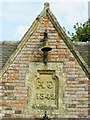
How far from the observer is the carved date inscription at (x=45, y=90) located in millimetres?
10312

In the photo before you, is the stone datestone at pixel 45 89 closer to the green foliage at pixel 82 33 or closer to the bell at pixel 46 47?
the bell at pixel 46 47

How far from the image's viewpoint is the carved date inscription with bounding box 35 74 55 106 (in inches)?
406

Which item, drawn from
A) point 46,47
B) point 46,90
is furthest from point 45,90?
point 46,47

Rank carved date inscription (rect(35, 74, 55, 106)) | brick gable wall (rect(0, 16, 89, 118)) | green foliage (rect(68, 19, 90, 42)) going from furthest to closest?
green foliage (rect(68, 19, 90, 42)) < carved date inscription (rect(35, 74, 55, 106)) < brick gable wall (rect(0, 16, 89, 118))

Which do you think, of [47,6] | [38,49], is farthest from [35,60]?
[47,6]

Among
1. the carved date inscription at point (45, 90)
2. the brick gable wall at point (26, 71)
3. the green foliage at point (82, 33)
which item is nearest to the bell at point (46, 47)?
the brick gable wall at point (26, 71)

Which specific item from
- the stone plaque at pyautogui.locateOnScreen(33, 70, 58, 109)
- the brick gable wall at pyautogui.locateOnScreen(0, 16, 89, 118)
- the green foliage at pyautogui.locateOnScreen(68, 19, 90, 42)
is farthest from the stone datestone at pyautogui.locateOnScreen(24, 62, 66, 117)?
the green foliage at pyautogui.locateOnScreen(68, 19, 90, 42)

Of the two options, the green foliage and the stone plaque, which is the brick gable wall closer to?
the stone plaque

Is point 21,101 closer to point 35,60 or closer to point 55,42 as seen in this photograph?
point 35,60

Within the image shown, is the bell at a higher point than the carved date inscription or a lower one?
higher

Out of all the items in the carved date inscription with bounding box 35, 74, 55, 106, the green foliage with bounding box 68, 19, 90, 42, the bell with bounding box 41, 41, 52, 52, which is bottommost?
the carved date inscription with bounding box 35, 74, 55, 106

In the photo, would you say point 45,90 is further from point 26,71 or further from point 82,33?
point 82,33

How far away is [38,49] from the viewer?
10648 mm

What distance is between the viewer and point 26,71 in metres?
10.4
